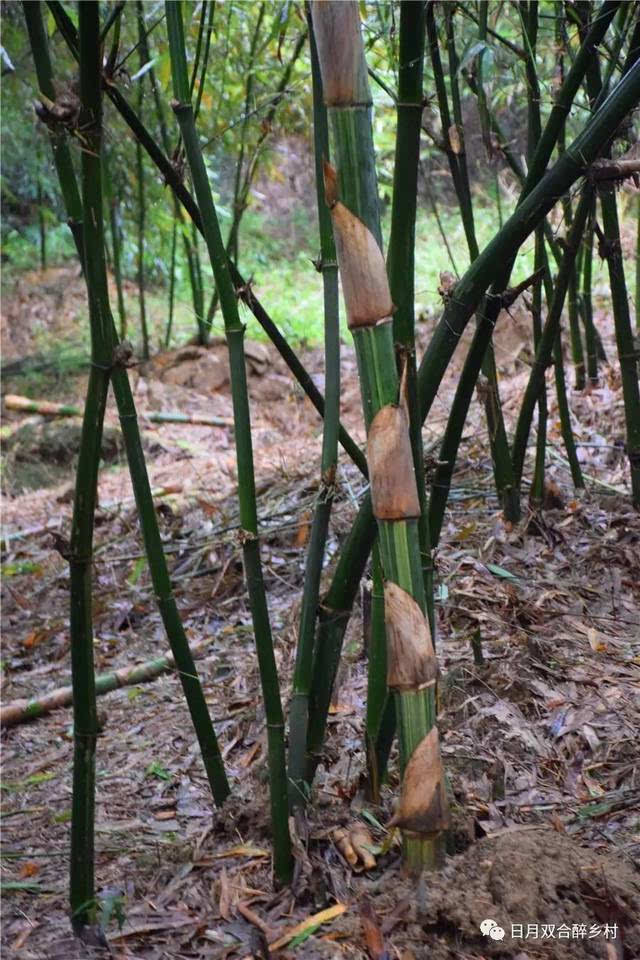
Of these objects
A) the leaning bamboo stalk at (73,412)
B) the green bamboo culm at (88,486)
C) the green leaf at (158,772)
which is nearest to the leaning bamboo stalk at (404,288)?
the green bamboo culm at (88,486)

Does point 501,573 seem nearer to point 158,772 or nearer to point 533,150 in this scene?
point 158,772

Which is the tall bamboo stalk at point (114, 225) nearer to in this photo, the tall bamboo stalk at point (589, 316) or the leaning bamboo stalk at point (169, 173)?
the tall bamboo stalk at point (589, 316)

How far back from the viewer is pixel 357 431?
5.17 metres

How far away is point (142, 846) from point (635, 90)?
1.59m

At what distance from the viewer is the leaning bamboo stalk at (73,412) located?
6.21 meters

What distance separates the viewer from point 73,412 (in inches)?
251

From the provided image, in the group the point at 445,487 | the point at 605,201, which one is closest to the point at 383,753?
the point at 445,487

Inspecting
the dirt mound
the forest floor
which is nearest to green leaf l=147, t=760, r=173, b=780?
the forest floor

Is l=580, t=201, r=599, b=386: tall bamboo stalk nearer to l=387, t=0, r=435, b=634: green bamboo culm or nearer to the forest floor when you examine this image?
the forest floor

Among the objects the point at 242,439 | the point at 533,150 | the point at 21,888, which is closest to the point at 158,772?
the point at 21,888

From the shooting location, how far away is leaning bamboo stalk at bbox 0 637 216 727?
2.66 m

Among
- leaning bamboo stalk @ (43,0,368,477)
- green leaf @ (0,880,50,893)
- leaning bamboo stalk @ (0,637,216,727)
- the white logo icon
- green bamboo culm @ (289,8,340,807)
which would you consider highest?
leaning bamboo stalk @ (43,0,368,477)

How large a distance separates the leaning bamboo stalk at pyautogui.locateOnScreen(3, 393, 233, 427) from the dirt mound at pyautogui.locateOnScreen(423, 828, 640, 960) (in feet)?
17.1

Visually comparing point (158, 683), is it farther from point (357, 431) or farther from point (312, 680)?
point (357, 431)
